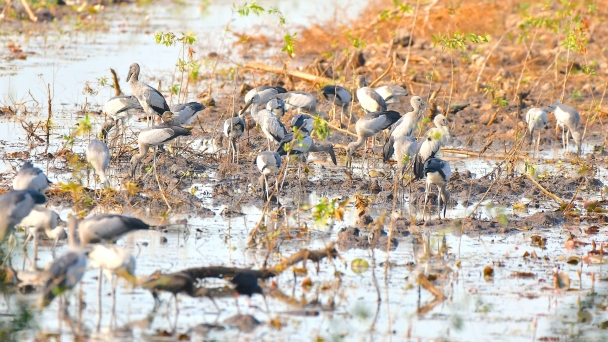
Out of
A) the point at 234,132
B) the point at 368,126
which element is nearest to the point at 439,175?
the point at 368,126

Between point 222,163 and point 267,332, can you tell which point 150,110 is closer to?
point 222,163

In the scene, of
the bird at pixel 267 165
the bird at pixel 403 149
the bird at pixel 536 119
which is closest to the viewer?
the bird at pixel 267 165

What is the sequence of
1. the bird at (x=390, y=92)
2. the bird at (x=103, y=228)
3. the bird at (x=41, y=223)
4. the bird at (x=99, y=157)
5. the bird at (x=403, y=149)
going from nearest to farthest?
the bird at (x=103, y=228) < the bird at (x=41, y=223) < the bird at (x=99, y=157) < the bird at (x=403, y=149) < the bird at (x=390, y=92)

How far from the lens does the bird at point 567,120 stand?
1267 centimetres

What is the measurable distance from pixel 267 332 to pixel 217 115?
27.1 feet

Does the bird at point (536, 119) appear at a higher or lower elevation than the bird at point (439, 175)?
higher

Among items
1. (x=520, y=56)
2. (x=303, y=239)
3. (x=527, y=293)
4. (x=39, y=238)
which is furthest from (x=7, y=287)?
(x=520, y=56)

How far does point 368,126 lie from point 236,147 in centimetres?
163

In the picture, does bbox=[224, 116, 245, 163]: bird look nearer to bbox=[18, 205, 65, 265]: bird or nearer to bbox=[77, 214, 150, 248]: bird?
bbox=[18, 205, 65, 265]: bird

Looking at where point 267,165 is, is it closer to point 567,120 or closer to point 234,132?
point 234,132

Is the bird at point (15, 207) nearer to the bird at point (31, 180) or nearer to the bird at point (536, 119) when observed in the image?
the bird at point (31, 180)

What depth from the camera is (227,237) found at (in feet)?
26.4

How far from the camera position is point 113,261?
612cm

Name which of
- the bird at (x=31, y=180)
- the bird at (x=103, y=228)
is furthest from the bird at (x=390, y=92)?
the bird at (x=103, y=228)
